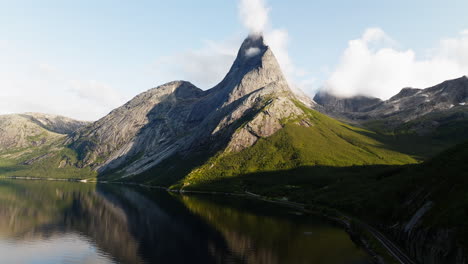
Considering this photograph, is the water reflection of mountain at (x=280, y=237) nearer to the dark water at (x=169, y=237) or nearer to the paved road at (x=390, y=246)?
the dark water at (x=169, y=237)

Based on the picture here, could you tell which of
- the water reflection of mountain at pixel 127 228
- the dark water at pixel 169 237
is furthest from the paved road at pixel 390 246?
the water reflection of mountain at pixel 127 228

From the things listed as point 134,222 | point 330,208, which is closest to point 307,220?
point 330,208

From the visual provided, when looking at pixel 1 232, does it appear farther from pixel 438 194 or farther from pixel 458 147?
pixel 458 147

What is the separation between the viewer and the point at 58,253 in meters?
88.2

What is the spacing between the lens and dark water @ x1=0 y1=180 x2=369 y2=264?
277 feet

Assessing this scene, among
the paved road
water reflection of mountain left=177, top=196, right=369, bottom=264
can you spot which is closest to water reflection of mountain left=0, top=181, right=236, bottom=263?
water reflection of mountain left=177, top=196, right=369, bottom=264

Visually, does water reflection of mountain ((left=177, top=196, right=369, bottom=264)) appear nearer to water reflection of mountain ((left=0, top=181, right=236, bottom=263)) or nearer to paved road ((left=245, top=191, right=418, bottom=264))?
water reflection of mountain ((left=0, top=181, right=236, bottom=263))

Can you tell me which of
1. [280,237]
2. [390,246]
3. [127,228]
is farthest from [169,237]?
[390,246]

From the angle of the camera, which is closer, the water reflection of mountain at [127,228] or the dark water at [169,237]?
the dark water at [169,237]

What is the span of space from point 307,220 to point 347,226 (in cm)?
1914

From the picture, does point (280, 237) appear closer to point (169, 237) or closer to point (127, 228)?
point (169, 237)

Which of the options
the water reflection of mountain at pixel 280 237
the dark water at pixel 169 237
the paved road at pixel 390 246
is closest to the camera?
the paved road at pixel 390 246

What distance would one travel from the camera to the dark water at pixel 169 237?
277 ft

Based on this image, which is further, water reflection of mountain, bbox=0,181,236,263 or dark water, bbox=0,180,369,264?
water reflection of mountain, bbox=0,181,236,263
